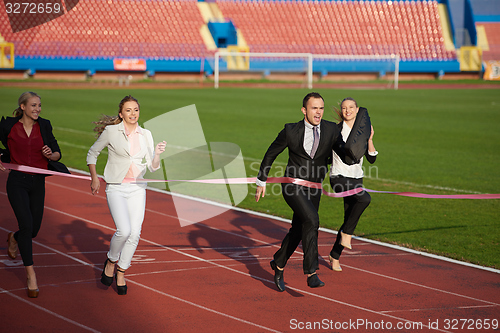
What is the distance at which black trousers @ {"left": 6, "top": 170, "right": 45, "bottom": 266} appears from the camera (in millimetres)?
5941

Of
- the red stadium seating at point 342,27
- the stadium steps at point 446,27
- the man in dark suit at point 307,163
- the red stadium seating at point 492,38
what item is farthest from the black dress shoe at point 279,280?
the red stadium seating at point 492,38

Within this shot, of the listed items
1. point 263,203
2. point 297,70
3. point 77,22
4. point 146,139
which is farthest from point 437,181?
point 77,22

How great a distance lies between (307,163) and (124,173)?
6.02 ft

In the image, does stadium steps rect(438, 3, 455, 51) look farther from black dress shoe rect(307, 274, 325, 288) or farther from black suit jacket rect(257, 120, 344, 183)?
black dress shoe rect(307, 274, 325, 288)

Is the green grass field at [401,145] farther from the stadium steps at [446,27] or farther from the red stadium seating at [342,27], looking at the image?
the stadium steps at [446,27]

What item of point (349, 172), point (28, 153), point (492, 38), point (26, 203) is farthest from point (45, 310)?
point (492, 38)

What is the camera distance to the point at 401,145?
1905 centimetres

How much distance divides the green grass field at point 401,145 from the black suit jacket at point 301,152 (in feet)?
4.13

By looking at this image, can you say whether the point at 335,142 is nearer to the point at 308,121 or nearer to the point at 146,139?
the point at 308,121

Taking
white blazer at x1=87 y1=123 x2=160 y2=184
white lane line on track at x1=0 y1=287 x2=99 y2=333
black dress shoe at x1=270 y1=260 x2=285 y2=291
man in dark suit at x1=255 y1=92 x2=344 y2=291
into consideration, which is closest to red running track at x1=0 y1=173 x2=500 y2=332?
white lane line on track at x1=0 y1=287 x2=99 y2=333

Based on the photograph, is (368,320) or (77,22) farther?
(77,22)

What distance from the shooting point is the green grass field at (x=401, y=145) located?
9531 mm

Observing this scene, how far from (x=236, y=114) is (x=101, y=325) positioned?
71.7 feet

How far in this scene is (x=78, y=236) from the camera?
862 cm
